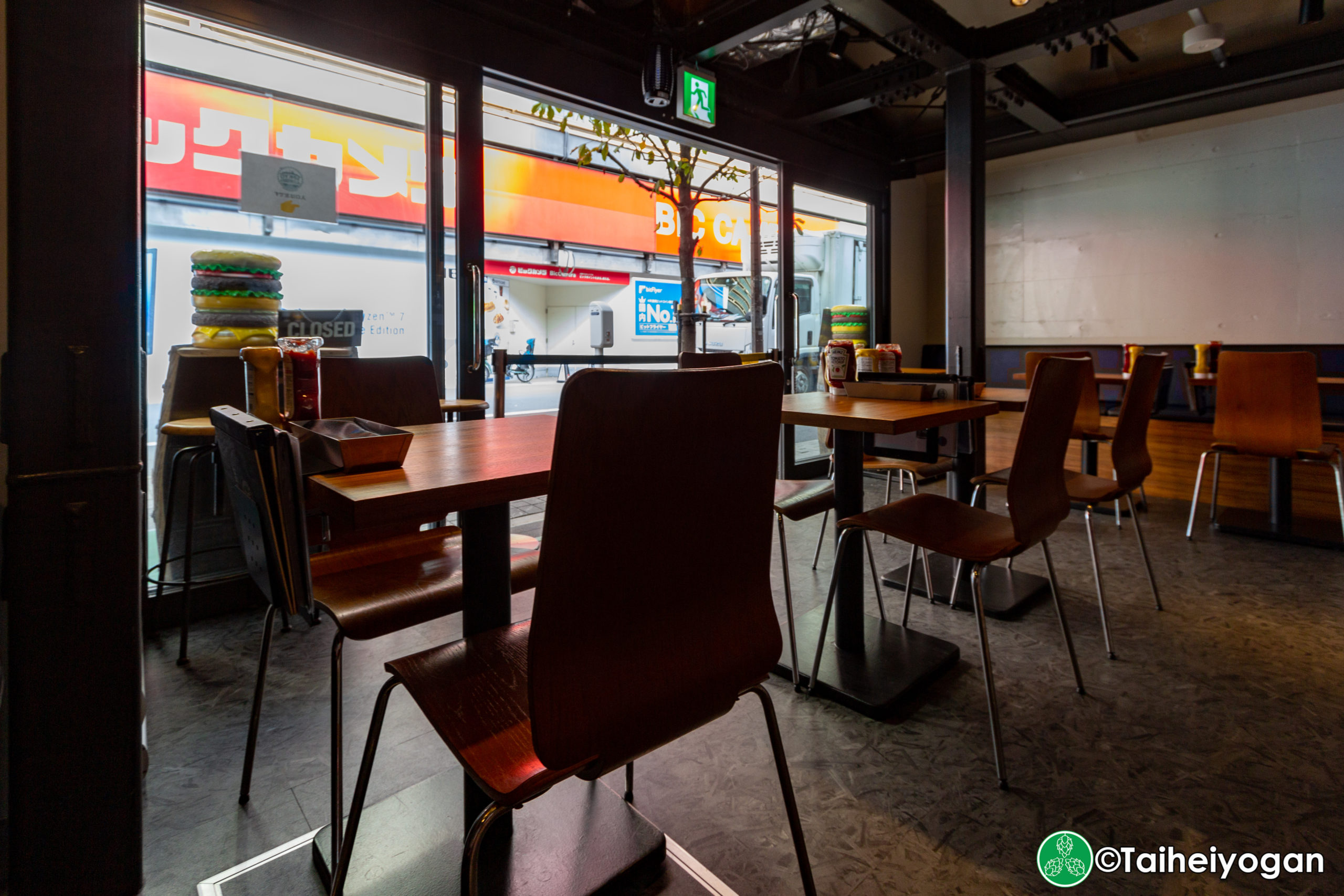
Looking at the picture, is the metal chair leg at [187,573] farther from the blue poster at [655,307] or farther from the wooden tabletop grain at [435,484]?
the blue poster at [655,307]

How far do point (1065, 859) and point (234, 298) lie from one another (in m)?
2.98

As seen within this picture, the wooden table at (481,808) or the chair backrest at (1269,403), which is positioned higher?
the chair backrest at (1269,403)

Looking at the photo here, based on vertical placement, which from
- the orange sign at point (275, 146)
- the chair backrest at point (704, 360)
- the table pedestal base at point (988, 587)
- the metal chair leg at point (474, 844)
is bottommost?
the table pedestal base at point (988, 587)

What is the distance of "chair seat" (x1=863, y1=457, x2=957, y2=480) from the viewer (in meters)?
2.83

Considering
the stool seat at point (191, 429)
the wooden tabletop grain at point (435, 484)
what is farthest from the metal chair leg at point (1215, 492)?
the stool seat at point (191, 429)

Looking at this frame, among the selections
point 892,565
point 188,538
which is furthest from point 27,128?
point 892,565

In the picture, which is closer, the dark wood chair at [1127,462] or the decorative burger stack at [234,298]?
the dark wood chair at [1127,462]

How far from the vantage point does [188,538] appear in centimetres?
227

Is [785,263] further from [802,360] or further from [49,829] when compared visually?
[49,829]

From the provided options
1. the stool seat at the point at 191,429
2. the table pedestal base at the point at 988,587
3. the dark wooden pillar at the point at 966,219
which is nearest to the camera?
the stool seat at the point at 191,429

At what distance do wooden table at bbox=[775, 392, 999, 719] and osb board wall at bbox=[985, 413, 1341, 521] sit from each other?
222cm

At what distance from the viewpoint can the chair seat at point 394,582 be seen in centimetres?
129

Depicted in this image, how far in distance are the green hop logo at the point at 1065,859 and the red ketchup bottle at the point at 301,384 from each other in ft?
5.23

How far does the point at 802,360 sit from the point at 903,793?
408 centimetres
